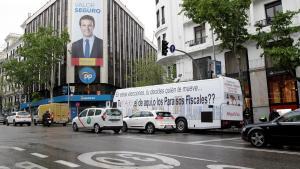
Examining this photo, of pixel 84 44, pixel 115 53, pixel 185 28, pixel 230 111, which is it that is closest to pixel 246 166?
pixel 230 111

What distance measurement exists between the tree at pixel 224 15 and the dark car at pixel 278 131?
1057cm

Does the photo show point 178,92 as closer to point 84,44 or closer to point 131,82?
point 84,44

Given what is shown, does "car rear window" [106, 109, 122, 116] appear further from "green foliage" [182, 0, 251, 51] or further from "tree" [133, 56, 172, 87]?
"tree" [133, 56, 172, 87]

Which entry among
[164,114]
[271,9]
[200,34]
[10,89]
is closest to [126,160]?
[164,114]

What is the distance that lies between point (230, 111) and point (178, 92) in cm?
373

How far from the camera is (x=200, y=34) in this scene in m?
33.8

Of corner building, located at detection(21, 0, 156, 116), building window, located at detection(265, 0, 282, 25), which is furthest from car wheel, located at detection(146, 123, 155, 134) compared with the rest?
corner building, located at detection(21, 0, 156, 116)

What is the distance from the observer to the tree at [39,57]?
5294cm

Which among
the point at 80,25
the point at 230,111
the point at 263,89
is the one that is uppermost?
the point at 80,25

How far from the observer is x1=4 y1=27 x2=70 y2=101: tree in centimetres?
5294

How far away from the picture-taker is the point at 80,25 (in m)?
58.7

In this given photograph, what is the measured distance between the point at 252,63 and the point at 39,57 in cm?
3522

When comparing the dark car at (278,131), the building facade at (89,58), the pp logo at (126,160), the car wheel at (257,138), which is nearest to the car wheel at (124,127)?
the dark car at (278,131)

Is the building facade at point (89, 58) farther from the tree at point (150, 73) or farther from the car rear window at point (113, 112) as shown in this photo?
the car rear window at point (113, 112)
